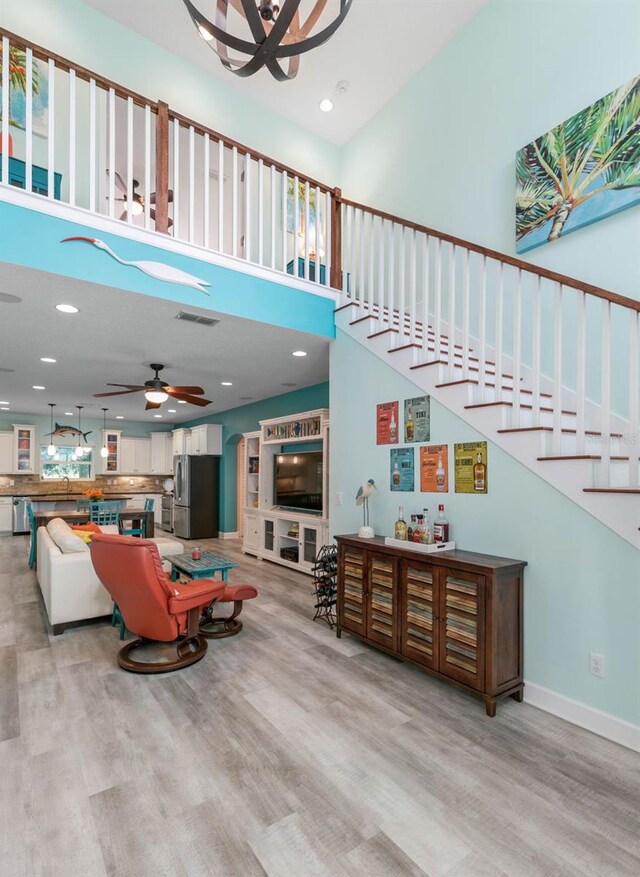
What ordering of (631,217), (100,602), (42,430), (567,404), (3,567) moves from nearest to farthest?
(631,217), (567,404), (100,602), (3,567), (42,430)

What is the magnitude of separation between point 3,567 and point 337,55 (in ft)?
26.4

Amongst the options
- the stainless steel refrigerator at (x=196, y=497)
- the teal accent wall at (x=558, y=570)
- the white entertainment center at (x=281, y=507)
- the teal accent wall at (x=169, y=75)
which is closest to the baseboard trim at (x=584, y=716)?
the teal accent wall at (x=558, y=570)

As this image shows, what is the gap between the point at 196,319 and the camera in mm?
3961

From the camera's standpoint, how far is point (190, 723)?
98.8 inches

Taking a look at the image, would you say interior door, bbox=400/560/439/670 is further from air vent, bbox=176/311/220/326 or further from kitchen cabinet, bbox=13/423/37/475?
kitchen cabinet, bbox=13/423/37/475

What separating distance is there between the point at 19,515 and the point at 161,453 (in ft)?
11.0

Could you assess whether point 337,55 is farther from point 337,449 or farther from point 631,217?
point 337,449

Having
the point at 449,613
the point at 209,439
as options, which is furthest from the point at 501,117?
the point at 209,439

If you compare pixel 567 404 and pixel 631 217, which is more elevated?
pixel 631 217

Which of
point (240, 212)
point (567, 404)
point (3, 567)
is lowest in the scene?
point (3, 567)

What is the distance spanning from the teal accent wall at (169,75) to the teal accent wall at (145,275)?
315cm

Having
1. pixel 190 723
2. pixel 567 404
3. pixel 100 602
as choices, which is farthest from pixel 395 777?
pixel 100 602

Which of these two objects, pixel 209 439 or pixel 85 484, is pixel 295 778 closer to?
pixel 209 439

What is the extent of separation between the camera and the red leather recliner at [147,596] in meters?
3.00
